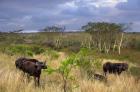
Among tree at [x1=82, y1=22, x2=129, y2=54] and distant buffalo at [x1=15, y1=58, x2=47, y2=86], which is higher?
distant buffalo at [x1=15, y1=58, x2=47, y2=86]

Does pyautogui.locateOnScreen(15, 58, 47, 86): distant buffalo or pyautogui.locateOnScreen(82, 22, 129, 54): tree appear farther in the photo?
pyautogui.locateOnScreen(82, 22, 129, 54): tree

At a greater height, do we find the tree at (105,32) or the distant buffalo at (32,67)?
the distant buffalo at (32,67)

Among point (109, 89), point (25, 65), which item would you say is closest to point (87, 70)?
point (25, 65)

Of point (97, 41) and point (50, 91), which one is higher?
point (50, 91)

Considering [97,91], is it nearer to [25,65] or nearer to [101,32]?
[25,65]

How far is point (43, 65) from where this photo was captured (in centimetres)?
1488

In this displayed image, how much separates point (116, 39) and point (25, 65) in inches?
2973

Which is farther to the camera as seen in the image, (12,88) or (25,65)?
(25,65)

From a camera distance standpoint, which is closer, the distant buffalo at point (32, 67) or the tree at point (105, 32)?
the distant buffalo at point (32, 67)

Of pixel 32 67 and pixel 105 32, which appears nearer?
pixel 32 67

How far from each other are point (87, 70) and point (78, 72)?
69 cm

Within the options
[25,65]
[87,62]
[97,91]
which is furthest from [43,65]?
[97,91]

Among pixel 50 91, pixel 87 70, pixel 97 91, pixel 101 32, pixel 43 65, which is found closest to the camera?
pixel 50 91

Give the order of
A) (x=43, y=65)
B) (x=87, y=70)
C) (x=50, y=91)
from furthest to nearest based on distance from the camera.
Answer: (x=87, y=70)
(x=43, y=65)
(x=50, y=91)
